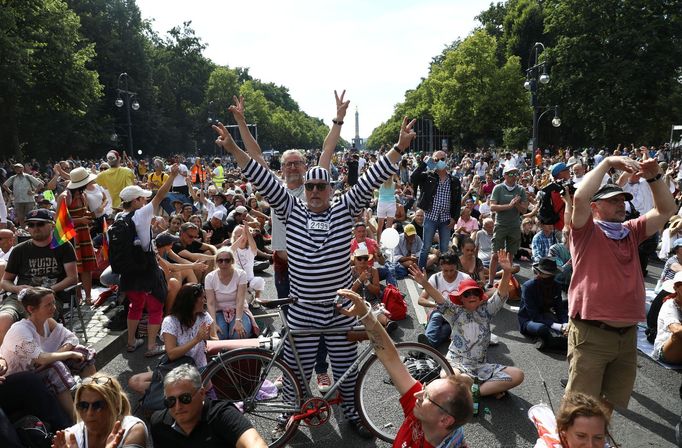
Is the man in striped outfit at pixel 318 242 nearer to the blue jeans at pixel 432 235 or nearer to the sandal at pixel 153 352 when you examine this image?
the sandal at pixel 153 352

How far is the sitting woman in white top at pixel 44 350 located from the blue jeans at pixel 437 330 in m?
3.42

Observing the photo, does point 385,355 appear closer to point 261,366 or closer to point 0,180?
point 261,366

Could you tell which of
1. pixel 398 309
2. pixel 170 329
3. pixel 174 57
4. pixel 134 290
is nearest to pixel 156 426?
pixel 170 329

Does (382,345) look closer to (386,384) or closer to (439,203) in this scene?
(386,384)

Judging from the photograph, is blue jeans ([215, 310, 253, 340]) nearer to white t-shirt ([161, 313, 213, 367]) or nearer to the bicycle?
white t-shirt ([161, 313, 213, 367])

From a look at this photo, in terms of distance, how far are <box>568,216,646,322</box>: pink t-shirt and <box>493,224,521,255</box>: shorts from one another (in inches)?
180

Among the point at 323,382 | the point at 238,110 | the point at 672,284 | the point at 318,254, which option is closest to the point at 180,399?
the point at 318,254

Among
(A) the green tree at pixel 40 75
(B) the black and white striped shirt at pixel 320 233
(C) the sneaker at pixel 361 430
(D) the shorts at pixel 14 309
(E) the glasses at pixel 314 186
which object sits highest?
(A) the green tree at pixel 40 75

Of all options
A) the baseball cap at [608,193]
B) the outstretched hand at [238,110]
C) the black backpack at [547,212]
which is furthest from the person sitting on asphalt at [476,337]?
the black backpack at [547,212]

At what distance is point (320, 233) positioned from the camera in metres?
3.82

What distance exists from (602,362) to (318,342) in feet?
6.53

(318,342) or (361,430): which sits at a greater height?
(318,342)

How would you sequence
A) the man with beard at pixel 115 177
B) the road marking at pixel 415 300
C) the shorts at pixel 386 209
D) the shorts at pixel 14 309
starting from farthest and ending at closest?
the shorts at pixel 386 209 → the man with beard at pixel 115 177 → the road marking at pixel 415 300 → the shorts at pixel 14 309

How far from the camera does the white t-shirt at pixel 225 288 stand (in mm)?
5832
